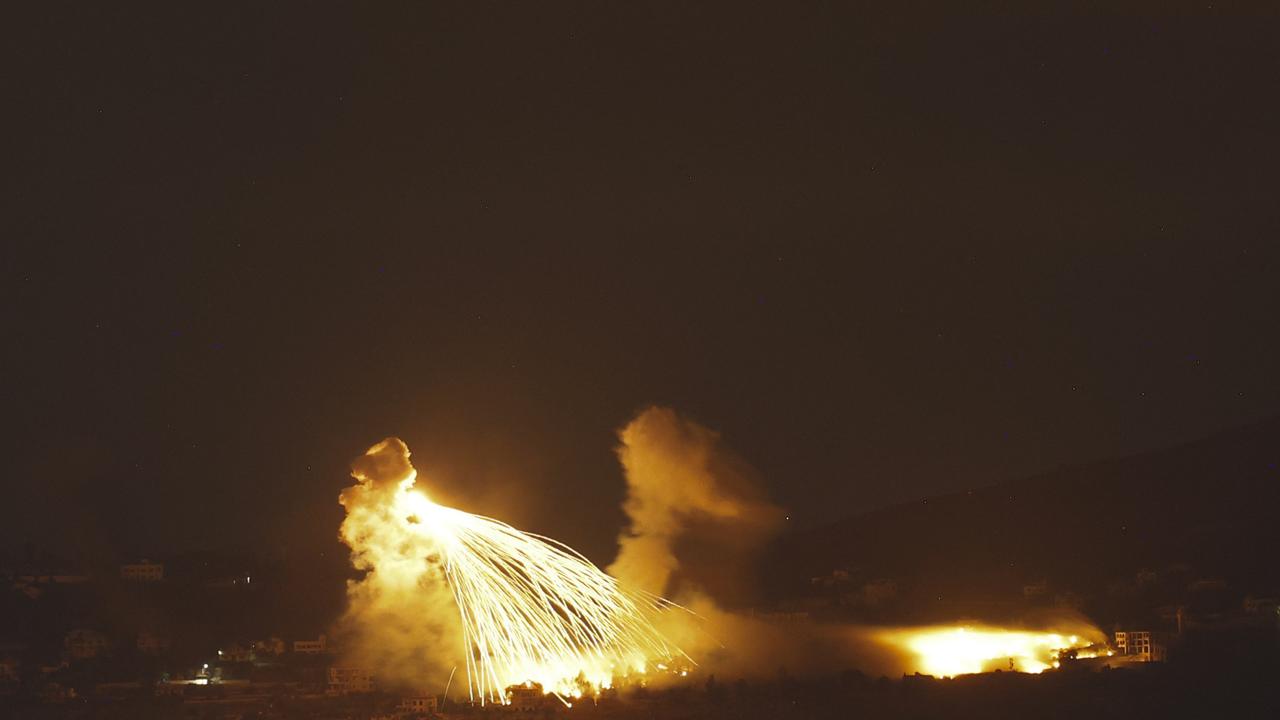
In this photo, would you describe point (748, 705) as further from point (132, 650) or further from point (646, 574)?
point (132, 650)

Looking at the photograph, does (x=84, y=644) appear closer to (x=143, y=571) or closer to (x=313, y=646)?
(x=313, y=646)

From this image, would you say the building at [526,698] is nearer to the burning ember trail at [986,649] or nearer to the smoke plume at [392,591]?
the smoke plume at [392,591]

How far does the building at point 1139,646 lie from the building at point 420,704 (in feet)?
52.0

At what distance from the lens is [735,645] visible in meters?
38.3

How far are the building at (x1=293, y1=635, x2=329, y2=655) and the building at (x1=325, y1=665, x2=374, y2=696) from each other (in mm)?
4149

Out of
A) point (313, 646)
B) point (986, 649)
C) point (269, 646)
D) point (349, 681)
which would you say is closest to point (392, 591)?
point (349, 681)

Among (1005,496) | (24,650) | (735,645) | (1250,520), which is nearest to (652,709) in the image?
(735,645)

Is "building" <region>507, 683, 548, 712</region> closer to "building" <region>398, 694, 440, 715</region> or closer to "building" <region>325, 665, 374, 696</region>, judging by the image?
"building" <region>398, 694, 440, 715</region>

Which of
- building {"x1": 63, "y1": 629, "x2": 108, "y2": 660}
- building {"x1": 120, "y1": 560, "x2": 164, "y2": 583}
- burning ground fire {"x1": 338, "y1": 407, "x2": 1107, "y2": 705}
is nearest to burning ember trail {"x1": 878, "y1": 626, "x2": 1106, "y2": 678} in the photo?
burning ground fire {"x1": 338, "y1": 407, "x2": 1107, "y2": 705}

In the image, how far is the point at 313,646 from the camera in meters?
41.8

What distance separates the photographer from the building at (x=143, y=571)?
1981 inches

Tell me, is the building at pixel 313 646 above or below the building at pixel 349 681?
above

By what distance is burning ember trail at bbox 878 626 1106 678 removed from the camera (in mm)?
36969

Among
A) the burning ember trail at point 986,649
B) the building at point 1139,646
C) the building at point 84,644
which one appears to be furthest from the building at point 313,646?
the building at point 1139,646
